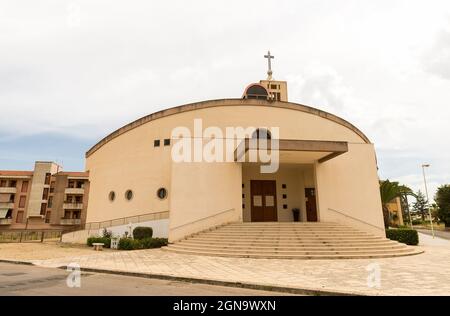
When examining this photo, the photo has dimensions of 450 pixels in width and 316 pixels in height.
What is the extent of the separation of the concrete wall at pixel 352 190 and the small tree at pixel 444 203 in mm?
35914

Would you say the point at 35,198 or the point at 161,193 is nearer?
the point at 161,193

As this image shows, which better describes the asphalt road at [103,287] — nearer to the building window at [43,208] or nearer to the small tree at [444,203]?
the building window at [43,208]

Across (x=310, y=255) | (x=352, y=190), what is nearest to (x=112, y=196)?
(x=310, y=255)

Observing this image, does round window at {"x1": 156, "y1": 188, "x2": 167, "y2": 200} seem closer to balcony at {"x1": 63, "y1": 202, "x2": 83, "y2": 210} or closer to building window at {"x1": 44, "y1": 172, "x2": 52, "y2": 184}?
balcony at {"x1": 63, "y1": 202, "x2": 83, "y2": 210}

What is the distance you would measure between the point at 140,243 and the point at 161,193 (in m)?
4.71

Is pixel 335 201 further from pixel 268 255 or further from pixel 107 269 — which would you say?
pixel 107 269

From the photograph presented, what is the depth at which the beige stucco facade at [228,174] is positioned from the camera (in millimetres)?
17422

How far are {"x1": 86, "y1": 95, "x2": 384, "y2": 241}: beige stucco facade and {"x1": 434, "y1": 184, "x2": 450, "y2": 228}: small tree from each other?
32.0m

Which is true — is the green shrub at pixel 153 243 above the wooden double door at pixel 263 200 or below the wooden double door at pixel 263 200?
below

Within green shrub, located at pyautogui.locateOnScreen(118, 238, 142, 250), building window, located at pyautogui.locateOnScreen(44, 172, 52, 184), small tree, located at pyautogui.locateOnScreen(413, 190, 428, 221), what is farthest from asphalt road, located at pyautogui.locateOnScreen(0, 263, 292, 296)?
small tree, located at pyautogui.locateOnScreen(413, 190, 428, 221)

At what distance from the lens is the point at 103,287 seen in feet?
23.5

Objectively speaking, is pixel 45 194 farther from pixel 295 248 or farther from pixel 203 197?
pixel 295 248

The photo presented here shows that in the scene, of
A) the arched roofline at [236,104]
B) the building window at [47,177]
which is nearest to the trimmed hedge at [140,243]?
the arched roofline at [236,104]

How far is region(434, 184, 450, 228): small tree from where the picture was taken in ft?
147
